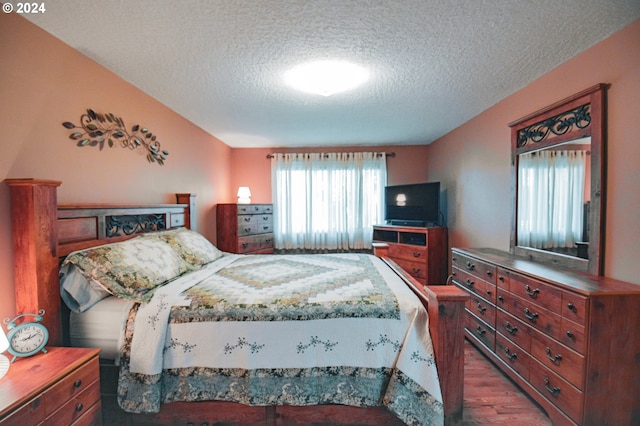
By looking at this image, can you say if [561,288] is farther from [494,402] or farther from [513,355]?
[494,402]

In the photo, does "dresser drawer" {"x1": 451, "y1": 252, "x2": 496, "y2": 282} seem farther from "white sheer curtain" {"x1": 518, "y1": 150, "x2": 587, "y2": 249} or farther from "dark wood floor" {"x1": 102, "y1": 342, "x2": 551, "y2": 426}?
"dark wood floor" {"x1": 102, "y1": 342, "x2": 551, "y2": 426}

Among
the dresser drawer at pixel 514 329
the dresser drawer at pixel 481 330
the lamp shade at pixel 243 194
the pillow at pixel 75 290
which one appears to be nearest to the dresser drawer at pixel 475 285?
the dresser drawer at pixel 514 329

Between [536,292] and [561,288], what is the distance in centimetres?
19

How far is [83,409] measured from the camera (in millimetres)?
1204

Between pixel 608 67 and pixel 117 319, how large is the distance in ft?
11.1

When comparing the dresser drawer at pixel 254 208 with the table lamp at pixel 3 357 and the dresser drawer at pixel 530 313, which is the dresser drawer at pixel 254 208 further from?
the dresser drawer at pixel 530 313

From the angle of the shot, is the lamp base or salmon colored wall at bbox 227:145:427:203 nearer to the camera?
the lamp base

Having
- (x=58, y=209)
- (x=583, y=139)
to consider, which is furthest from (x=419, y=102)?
(x=58, y=209)

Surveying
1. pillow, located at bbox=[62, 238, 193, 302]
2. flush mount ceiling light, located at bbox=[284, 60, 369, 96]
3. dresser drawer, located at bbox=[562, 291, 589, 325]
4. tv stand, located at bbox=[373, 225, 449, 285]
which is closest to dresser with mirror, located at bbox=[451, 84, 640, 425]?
dresser drawer, located at bbox=[562, 291, 589, 325]

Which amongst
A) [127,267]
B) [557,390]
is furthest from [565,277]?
[127,267]

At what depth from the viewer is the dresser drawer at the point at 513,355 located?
5.55 ft

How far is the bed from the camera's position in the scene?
129cm

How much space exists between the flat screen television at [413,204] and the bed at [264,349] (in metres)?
2.55

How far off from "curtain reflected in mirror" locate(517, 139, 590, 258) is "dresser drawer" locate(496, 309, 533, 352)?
62 cm
